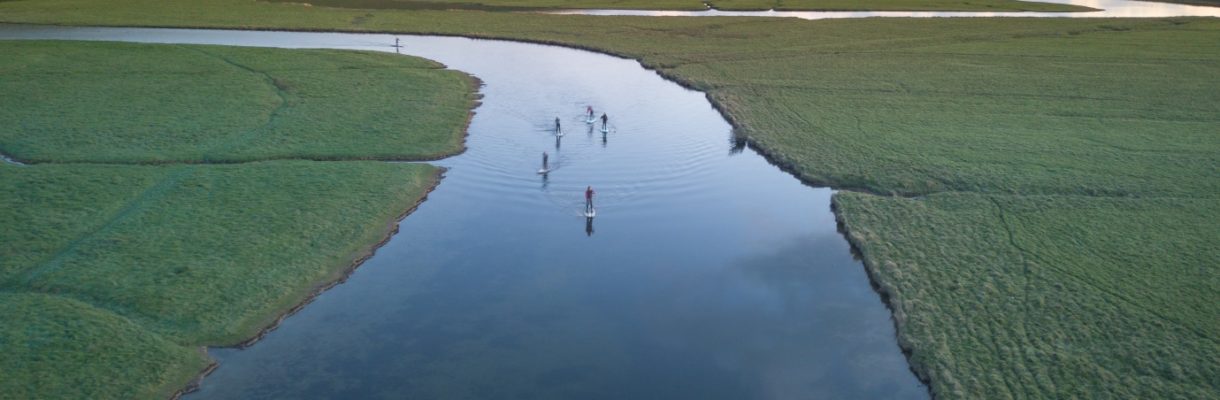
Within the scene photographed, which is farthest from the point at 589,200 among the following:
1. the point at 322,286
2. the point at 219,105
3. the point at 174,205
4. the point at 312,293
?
the point at 219,105

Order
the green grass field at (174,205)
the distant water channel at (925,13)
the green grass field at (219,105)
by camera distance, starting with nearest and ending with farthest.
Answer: the green grass field at (174,205), the green grass field at (219,105), the distant water channel at (925,13)

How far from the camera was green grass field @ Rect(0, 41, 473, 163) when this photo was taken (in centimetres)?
3709

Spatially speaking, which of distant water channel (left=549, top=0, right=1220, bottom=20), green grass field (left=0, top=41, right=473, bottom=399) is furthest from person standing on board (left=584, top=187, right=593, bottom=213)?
distant water channel (left=549, top=0, right=1220, bottom=20)

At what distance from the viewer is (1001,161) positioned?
36219 millimetres

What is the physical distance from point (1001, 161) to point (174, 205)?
3007 cm

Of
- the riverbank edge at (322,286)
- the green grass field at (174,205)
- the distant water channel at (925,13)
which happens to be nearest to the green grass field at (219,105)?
the green grass field at (174,205)

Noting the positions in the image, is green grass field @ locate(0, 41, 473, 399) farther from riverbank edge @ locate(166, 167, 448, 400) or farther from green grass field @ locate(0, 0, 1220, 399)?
green grass field @ locate(0, 0, 1220, 399)

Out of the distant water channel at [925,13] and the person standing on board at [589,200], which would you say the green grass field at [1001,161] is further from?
the distant water channel at [925,13]

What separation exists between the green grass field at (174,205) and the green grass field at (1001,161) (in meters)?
15.6

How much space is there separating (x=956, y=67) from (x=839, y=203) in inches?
1185

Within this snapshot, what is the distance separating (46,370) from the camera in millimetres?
19594

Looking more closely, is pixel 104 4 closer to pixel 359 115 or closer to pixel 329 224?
pixel 359 115

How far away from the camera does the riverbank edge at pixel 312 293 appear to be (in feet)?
65.8

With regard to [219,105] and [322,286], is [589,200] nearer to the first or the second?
[322,286]
